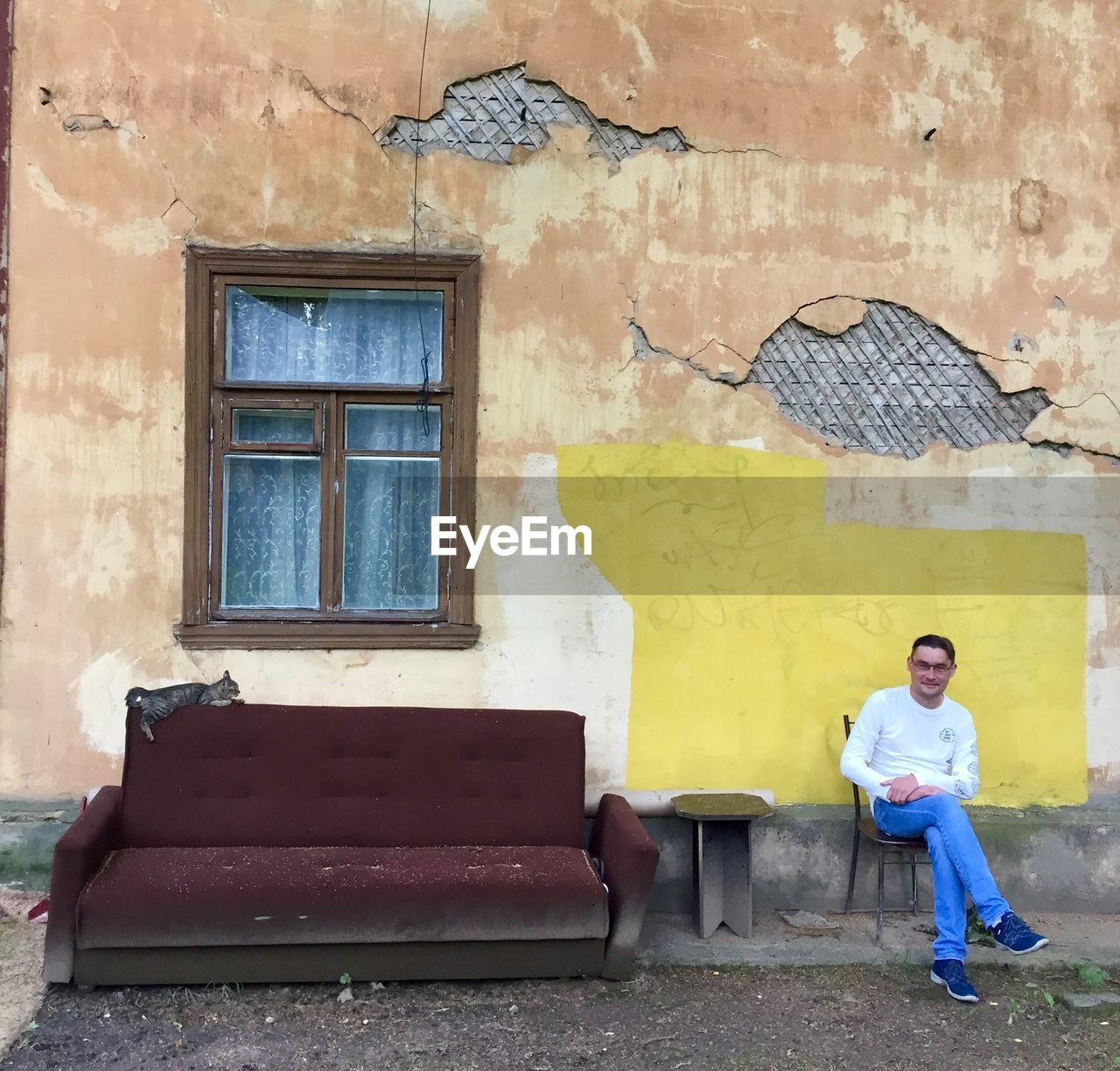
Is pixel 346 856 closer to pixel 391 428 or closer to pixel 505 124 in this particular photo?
pixel 391 428

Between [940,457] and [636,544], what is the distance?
1.42 m

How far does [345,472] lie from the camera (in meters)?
4.25

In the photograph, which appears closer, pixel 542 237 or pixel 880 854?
pixel 880 854

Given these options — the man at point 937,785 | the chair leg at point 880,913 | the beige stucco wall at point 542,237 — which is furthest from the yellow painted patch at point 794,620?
the chair leg at point 880,913

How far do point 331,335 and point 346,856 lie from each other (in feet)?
7.10

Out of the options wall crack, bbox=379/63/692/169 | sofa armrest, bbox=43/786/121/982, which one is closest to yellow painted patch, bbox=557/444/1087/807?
wall crack, bbox=379/63/692/169

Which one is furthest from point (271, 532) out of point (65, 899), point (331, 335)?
point (65, 899)

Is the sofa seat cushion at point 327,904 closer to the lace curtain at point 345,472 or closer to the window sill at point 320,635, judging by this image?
the window sill at point 320,635

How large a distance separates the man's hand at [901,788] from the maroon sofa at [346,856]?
973mm

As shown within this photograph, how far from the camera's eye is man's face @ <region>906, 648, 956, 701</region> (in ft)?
12.6

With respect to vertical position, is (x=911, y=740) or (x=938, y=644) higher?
(x=938, y=644)

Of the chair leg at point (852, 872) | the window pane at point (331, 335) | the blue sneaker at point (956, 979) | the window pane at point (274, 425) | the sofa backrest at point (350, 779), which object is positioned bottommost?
the blue sneaker at point (956, 979)

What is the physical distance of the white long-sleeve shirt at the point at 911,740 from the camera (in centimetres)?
387

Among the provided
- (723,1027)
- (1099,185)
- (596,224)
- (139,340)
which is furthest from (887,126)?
(723,1027)
